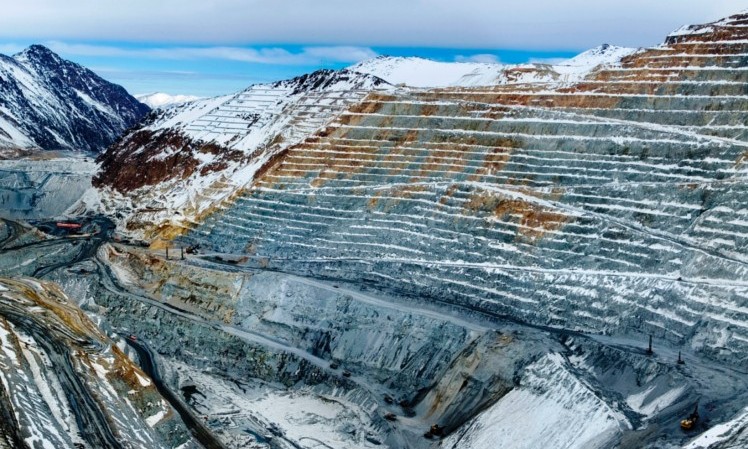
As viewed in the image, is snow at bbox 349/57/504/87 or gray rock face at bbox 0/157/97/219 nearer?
snow at bbox 349/57/504/87

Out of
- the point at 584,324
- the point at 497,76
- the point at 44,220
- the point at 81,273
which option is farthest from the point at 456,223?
the point at 44,220

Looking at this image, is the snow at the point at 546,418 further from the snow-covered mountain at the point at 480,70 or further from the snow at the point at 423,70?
the snow at the point at 423,70

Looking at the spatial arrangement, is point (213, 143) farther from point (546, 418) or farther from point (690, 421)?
point (690, 421)

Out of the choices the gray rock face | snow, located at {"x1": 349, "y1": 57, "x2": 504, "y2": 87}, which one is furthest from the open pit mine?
the gray rock face

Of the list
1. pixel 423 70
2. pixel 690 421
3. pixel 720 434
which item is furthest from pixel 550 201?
pixel 423 70

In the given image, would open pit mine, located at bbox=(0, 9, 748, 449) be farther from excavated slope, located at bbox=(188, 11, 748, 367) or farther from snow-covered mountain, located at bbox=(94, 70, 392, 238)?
snow-covered mountain, located at bbox=(94, 70, 392, 238)

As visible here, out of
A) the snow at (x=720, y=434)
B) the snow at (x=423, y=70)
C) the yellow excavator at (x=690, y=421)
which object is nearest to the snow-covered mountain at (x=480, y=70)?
the snow at (x=423, y=70)
